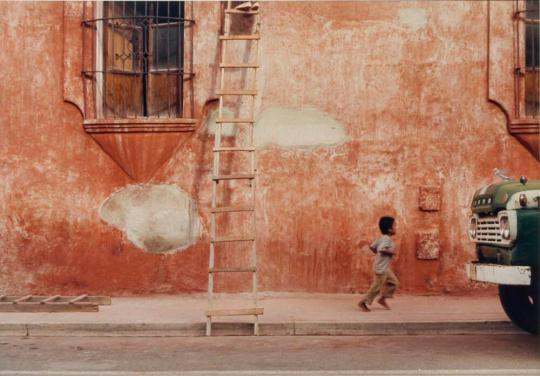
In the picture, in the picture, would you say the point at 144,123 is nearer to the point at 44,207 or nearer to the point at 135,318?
the point at 44,207

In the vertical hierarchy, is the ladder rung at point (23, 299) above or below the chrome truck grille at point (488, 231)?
below

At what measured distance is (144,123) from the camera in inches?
477

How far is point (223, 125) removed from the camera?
12.2m

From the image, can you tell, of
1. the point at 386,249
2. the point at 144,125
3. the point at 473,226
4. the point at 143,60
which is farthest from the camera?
the point at 143,60

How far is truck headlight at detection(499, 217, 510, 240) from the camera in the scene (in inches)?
321

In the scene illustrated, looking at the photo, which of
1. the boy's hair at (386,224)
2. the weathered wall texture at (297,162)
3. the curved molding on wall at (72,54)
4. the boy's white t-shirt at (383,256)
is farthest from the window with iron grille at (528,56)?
the curved molding on wall at (72,54)

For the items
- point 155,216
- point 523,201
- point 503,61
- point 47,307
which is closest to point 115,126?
point 155,216

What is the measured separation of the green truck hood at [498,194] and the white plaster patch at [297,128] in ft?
11.5

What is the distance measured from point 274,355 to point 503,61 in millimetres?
6006

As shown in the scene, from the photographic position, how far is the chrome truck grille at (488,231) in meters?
8.47

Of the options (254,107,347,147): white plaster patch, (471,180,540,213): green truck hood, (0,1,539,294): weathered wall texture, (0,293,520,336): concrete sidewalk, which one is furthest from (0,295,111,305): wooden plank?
(471,180,540,213): green truck hood

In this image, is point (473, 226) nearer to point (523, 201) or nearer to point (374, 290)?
point (523, 201)

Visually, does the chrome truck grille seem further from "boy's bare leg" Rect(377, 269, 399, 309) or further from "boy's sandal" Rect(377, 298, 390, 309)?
"boy's sandal" Rect(377, 298, 390, 309)

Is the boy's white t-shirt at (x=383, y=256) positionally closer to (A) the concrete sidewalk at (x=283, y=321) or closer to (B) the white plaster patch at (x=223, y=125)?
(A) the concrete sidewalk at (x=283, y=321)
